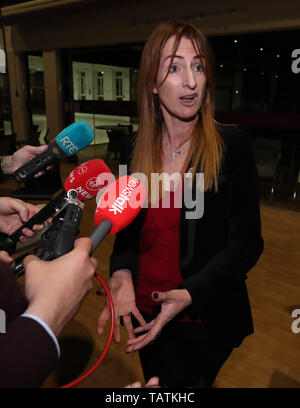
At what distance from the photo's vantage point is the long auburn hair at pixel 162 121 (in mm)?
1156

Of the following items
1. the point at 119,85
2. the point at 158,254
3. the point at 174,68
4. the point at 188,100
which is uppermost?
the point at 119,85


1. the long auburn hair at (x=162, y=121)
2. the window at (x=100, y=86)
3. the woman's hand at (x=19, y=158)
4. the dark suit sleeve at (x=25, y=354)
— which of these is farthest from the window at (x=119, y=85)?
the dark suit sleeve at (x=25, y=354)

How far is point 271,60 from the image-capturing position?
5.12 m

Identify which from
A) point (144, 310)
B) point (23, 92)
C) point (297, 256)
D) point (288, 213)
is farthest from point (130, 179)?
point (23, 92)

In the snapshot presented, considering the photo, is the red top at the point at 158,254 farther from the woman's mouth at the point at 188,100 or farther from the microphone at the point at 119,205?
the woman's mouth at the point at 188,100

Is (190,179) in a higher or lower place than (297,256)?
higher

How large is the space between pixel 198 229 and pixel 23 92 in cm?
901

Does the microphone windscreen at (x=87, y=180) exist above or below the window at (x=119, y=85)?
below

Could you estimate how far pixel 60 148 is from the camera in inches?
48.1

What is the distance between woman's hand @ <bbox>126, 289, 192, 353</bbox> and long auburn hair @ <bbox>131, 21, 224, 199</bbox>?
0.39m

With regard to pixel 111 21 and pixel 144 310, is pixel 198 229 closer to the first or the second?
pixel 144 310

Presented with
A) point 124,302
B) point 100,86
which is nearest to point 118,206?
point 124,302

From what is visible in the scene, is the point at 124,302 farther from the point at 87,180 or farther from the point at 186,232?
the point at 87,180

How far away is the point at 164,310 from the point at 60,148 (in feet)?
2.35
